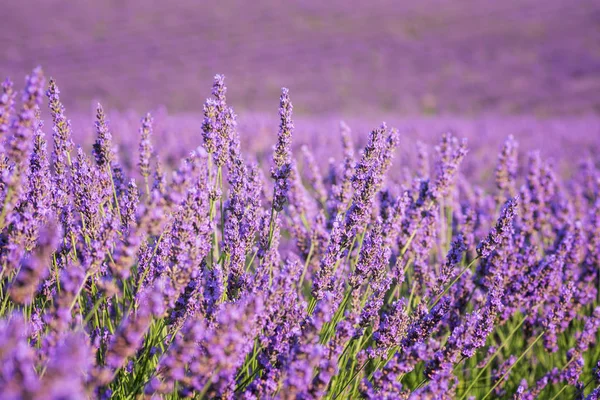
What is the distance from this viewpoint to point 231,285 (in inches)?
70.5

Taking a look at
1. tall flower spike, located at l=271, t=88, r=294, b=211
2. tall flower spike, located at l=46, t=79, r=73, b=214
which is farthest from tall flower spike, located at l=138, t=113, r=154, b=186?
tall flower spike, located at l=271, t=88, r=294, b=211

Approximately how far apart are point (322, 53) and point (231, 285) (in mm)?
18590

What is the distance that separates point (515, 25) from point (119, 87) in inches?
629

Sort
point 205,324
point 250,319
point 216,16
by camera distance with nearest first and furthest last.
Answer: point 250,319 → point 205,324 → point 216,16

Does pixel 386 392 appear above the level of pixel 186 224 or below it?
below

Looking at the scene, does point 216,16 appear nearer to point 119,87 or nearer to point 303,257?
point 119,87

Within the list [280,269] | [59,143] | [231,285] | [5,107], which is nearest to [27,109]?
[5,107]

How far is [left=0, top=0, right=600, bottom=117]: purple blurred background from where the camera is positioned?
15734mm

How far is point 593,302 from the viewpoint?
2.67m

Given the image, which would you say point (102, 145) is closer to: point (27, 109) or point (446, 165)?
point (27, 109)

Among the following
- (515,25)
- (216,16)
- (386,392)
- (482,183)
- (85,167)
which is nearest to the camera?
(386,392)

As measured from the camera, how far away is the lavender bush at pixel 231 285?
120 centimetres

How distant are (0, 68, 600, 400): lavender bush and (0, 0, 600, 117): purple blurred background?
1314 cm

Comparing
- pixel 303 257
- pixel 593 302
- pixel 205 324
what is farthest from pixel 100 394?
pixel 593 302
